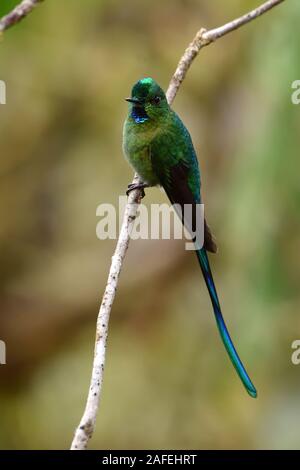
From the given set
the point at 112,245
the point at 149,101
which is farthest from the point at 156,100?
the point at 112,245

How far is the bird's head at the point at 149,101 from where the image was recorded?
386cm

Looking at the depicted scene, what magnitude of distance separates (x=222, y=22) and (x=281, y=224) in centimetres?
220

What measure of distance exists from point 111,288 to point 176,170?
1.26 metres

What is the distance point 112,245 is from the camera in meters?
7.44

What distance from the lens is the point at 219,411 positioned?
7.24 metres

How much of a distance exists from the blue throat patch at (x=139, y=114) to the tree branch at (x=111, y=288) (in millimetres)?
192

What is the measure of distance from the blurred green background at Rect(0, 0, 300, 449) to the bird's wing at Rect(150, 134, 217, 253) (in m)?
1.46

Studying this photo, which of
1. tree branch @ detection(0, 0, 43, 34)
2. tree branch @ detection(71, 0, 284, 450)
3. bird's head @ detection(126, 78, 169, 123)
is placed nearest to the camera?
tree branch @ detection(0, 0, 43, 34)

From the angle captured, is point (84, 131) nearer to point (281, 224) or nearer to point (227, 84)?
point (227, 84)

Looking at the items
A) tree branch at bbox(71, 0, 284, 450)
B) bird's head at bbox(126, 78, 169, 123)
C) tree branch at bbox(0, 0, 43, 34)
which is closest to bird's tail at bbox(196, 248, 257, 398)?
tree branch at bbox(71, 0, 284, 450)

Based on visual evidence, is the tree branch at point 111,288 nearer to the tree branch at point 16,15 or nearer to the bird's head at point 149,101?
the bird's head at point 149,101

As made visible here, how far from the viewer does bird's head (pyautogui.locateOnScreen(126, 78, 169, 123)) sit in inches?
152

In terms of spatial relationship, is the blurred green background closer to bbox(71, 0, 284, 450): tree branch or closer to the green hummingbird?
the green hummingbird
